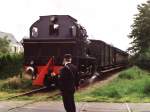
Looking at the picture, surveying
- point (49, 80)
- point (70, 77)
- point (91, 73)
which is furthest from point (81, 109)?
point (91, 73)

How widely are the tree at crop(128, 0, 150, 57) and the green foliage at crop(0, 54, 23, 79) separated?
70.8 ft

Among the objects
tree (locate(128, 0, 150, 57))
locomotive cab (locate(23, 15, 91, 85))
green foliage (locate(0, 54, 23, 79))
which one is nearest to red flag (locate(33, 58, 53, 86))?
locomotive cab (locate(23, 15, 91, 85))

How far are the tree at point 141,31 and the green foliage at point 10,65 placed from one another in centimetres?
2157

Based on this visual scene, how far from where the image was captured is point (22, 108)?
15094mm

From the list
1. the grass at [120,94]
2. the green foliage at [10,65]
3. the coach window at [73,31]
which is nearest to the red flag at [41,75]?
the coach window at [73,31]

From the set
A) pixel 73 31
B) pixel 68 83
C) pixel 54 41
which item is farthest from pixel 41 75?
pixel 68 83

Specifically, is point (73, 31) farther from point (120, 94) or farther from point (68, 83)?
point (68, 83)

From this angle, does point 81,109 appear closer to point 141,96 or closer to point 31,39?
point 141,96

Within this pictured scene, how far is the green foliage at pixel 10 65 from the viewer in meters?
32.7

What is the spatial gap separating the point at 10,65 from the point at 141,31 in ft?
80.4

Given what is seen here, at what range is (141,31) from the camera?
2152 inches

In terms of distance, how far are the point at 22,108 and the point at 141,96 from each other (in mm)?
6026

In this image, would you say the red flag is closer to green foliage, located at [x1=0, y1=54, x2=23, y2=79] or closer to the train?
the train

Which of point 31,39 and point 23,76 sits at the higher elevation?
point 31,39
